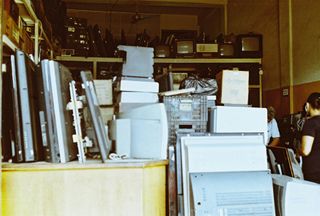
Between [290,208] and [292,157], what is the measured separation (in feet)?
1.92

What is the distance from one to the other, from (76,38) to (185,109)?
356 centimetres

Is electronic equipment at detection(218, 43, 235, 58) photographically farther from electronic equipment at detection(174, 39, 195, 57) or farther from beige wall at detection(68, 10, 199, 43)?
beige wall at detection(68, 10, 199, 43)

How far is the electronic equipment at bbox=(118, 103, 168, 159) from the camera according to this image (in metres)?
2.10

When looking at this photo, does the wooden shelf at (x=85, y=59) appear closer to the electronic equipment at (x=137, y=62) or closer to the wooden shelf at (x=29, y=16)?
the wooden shelf at (x=29, y=16)

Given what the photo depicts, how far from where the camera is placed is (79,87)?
2182 millimetres

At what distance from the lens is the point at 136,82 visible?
98.4 inches

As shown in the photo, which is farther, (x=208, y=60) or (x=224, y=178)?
(x=208, y=60)

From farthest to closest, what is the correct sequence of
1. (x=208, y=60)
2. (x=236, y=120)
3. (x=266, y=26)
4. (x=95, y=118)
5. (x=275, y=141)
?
(x=266, y=26), (x=208, y=60), (x=275, y=141), (x=236, y=120), (x=95, y=118)

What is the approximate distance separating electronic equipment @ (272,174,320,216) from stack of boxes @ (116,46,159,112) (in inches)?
38.2

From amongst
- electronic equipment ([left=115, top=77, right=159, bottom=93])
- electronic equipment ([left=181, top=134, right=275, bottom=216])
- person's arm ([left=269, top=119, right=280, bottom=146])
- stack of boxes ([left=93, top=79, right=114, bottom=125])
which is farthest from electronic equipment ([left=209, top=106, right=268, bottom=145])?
person's arm ([left=269, top=119, right=280, bottom=146])

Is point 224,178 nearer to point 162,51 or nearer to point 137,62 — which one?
point 137,62

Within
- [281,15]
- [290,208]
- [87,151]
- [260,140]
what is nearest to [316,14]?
[281,15]

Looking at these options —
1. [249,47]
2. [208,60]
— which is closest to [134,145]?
[208,60]

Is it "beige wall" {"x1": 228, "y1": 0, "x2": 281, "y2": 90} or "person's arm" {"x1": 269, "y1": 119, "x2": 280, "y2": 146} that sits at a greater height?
"beige wall" {"x1": 228, "y1": 0, "x2": 281, "y2": 90}
